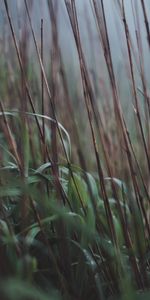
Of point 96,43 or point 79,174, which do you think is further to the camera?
point 96,43

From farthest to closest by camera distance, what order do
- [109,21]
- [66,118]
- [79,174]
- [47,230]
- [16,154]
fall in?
[109,21], [66,118], [79,174], [47,230], [16,154]

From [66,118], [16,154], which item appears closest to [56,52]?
[16,154]

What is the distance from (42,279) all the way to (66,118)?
494 mm

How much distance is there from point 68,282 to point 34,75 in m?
0.85

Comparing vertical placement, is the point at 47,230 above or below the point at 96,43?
below

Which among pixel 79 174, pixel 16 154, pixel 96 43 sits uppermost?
pixel 96 43

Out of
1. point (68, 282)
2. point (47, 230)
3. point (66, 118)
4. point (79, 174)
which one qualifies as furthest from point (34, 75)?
point (68, 282)

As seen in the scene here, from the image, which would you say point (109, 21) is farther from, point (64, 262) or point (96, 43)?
point (64, 262)

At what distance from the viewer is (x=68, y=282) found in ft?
2.75

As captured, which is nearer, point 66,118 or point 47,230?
point 47,230

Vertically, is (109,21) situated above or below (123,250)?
above

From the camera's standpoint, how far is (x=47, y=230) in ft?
2.99

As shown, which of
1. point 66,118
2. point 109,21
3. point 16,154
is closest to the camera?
point 16,154

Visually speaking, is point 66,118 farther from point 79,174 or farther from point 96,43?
point 96,43
